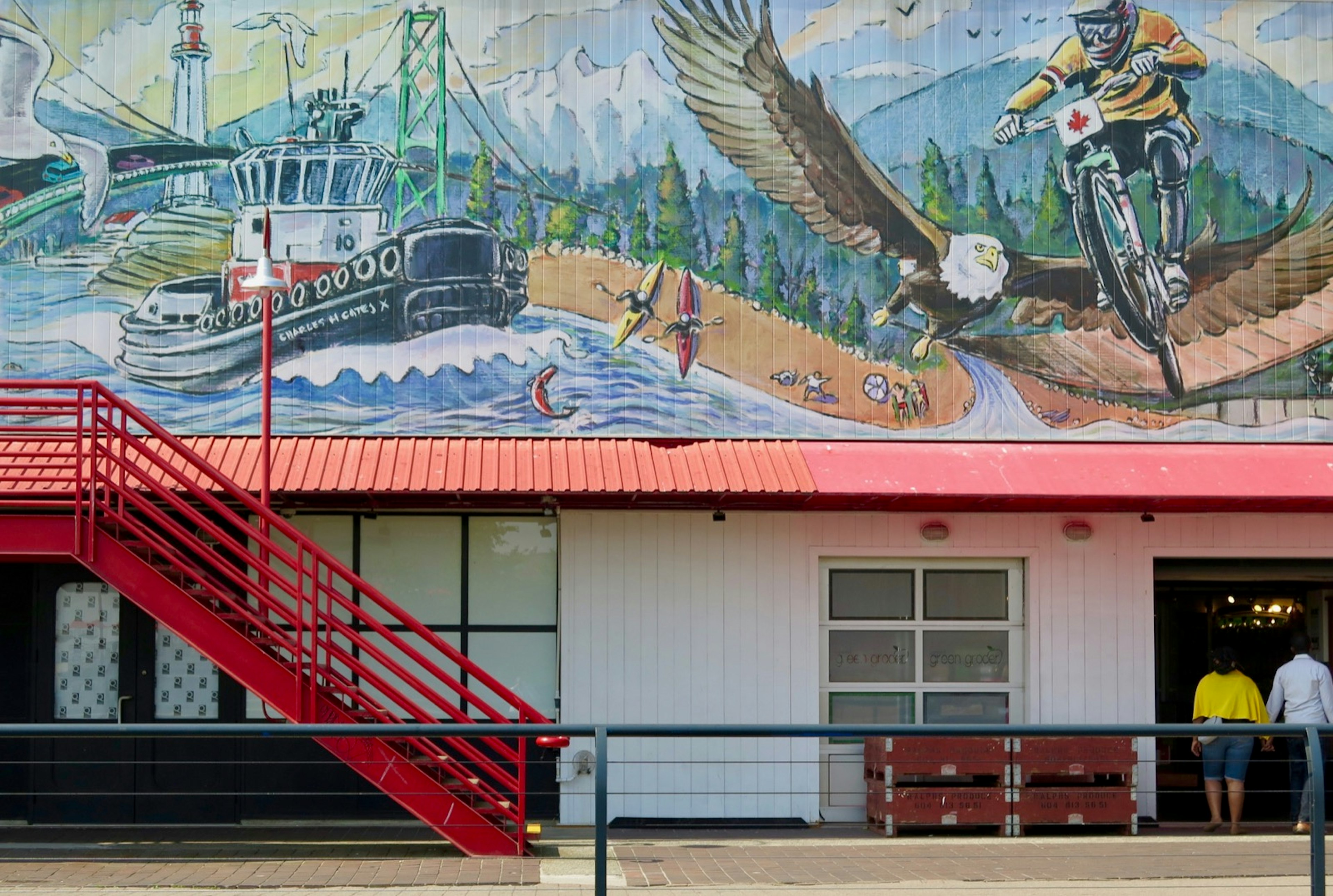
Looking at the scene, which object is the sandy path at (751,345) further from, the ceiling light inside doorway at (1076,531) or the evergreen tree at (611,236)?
the ceiling light inside doorway at (1076,531)

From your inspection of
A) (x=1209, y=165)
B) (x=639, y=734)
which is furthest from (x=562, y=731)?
(x=1209, y=165)

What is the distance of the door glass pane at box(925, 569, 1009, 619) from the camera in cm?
1459

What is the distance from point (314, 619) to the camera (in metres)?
11.6

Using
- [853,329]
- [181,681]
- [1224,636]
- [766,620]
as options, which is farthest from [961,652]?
[181,681]

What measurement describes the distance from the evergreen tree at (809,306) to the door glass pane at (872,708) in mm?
3485

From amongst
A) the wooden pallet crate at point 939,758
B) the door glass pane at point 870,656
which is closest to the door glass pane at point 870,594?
the door glass pane at point 870,656

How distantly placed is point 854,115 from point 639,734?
8.40 m

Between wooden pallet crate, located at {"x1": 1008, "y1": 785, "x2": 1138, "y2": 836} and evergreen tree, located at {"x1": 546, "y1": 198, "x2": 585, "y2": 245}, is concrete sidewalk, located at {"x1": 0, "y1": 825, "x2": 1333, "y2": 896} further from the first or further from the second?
evergreen tree, located at {"x1": 546, "y1": 198, "x2": 585, "y2": 245}

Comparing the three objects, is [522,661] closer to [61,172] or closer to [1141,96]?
[61,172]

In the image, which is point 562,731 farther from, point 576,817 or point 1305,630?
point 1305,630

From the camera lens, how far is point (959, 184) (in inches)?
576

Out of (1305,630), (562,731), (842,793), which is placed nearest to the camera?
(562,731)

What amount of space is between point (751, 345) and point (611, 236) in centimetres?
165

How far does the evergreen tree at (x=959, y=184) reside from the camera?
575 inches
